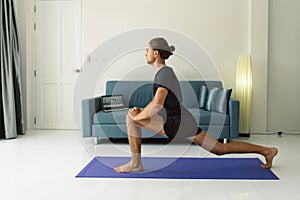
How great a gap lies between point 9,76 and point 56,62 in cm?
93

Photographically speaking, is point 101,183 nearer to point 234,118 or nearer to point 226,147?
point 226,147

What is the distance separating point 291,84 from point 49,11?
4.01 meters

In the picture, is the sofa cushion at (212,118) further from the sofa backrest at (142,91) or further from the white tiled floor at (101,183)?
the sofa backrest at (142,91)

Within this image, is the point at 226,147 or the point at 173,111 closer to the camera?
the point at 173,111

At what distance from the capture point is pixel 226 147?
361cm

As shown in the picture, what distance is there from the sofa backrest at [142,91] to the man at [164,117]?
7.27 feet

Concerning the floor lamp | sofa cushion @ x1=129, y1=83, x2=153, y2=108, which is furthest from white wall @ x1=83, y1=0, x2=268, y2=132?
sofa cushion @ x1=129, y1=83, x2=153, y2=108

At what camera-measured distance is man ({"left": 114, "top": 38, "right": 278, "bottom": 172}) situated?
11.2 feet

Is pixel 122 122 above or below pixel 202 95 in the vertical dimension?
below

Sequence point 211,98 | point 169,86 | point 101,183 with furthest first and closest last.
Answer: point 211,98, point 169,86, point 101,183

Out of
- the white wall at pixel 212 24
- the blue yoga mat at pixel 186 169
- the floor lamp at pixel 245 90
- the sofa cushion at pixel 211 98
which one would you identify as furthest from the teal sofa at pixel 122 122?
the white wall at pixel 212 24

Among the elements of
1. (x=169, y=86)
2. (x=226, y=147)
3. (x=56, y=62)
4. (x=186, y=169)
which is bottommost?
(x=186, y=169)

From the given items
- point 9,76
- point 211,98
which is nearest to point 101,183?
point 211,98

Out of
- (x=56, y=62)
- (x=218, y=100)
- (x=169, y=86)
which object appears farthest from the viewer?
(x=56, y=62)
